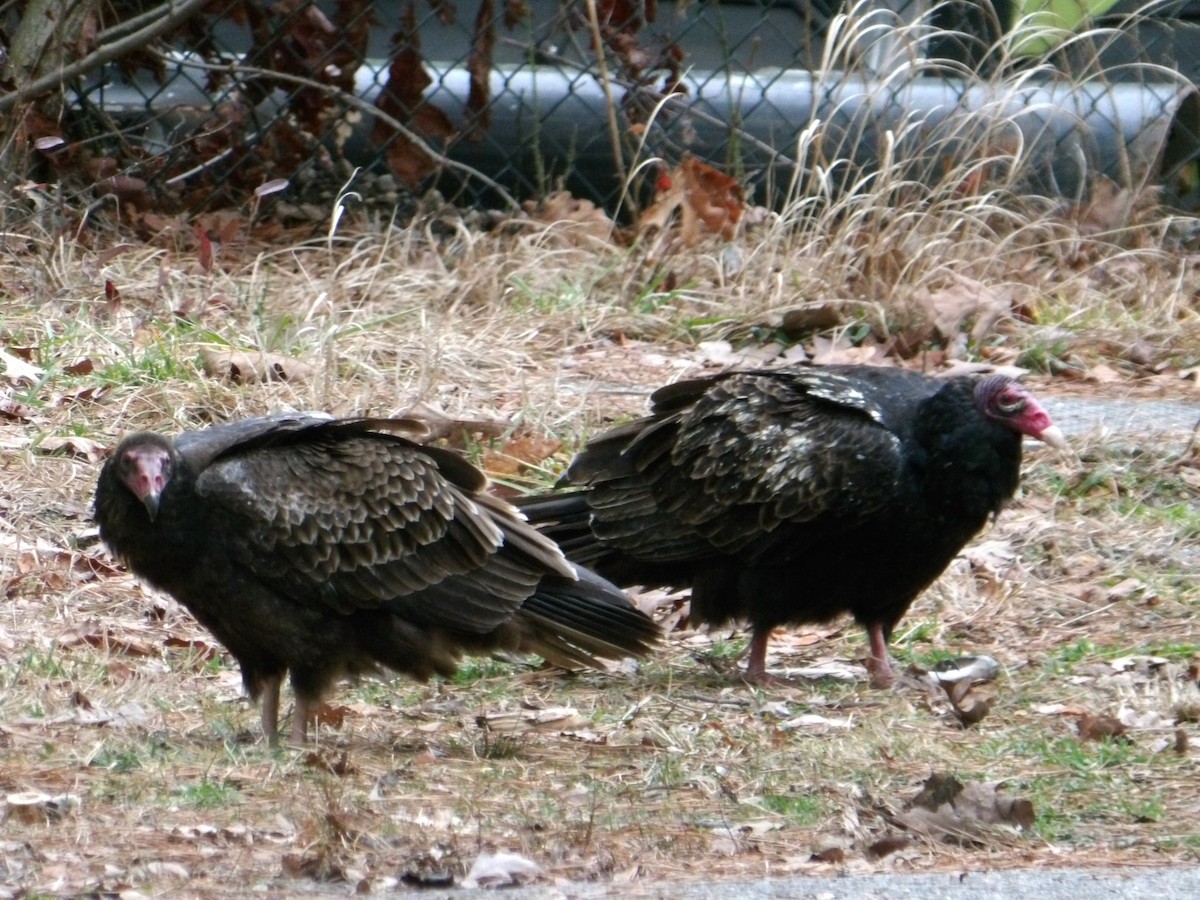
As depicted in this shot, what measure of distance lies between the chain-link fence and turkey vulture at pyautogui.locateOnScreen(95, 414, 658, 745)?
3.86 metres

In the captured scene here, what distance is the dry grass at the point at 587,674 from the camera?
3.39 m

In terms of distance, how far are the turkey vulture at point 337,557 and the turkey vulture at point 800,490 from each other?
22.3 inches

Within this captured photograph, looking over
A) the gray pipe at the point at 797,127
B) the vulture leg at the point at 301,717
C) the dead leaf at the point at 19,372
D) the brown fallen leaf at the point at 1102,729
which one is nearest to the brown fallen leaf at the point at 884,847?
the brown fallen leaf at the point at 1102,729

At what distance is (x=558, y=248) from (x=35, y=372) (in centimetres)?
252

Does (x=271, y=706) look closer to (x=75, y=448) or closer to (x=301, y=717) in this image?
Answer: (x=301, y=717)

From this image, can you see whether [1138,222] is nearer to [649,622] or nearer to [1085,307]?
[1085,307]

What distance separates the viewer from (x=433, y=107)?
27.7ft

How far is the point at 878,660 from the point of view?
16.2 ft

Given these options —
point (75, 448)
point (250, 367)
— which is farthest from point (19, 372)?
point (250, 367)

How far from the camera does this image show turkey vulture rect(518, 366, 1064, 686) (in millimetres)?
4707

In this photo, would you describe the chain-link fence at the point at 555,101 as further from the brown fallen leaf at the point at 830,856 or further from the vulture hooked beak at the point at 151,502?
the brown fallen leaf at the point at 830,856

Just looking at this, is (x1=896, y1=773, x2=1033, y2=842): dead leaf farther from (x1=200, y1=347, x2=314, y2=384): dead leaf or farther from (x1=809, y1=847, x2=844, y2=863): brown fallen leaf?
(x1=200, y1=347, x2=314, y2=384): dead leaf

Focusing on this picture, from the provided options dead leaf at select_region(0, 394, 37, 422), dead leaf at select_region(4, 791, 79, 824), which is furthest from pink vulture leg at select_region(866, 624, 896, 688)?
dead leaf at select_region(0, 394, 37, 422)

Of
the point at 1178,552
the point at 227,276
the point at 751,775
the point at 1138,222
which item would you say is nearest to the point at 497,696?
the point at 751,775
